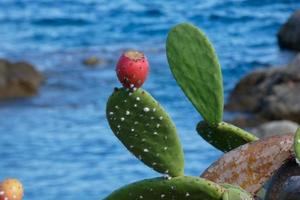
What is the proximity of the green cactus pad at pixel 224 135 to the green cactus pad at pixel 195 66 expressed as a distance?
203mm

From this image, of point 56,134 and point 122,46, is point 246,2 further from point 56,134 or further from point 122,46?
point 56,134

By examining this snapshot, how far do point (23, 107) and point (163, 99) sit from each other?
2789 millimetres

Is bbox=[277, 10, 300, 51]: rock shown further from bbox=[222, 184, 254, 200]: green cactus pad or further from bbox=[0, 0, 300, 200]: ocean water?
bbox=[222, 184, 254, 200]: green cactus pad

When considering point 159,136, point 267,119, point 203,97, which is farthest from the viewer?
point 267,119

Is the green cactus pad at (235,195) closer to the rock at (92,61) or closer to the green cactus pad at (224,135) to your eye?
the green cactus pad at (224,135)

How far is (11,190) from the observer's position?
198cm

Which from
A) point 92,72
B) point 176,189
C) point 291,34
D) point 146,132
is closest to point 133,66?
point 146,132

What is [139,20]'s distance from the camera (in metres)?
33.9

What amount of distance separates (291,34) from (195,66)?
23170 millimetres

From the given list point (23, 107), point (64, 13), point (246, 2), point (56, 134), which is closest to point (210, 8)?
point (246, 2)

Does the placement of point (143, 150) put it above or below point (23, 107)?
above

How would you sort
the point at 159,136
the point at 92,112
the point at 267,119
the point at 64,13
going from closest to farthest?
the point at 159,136
the point at 267,119
the point at 92,112
the point at 64,13

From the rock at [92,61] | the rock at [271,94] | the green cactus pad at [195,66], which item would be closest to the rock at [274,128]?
the rock at [271,94]

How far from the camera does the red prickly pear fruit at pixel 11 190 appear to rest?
1965 mm
